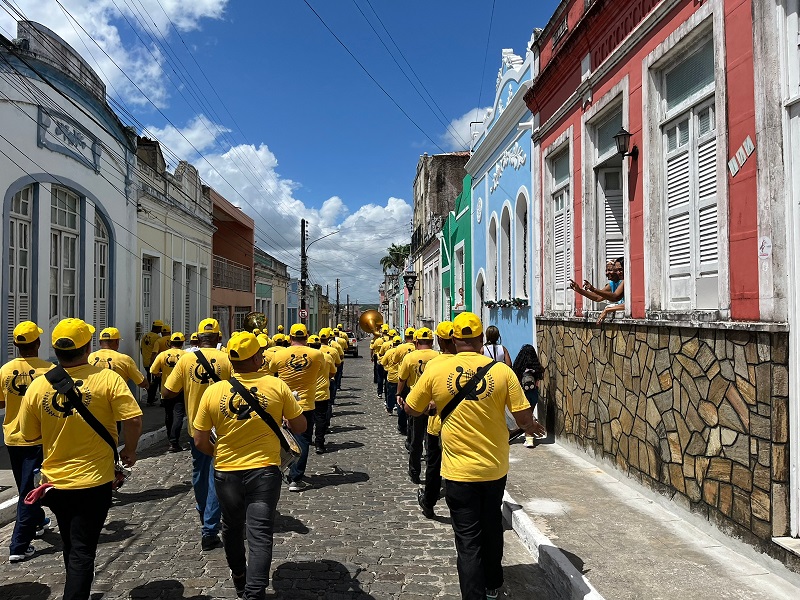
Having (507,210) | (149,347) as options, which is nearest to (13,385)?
(149,347)

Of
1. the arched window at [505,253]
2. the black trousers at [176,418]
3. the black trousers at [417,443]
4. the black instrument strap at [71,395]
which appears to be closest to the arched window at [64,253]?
the black trousers at [176,418]

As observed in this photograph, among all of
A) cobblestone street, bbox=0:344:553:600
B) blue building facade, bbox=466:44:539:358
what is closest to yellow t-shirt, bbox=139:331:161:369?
cobblestone street, bbox=0:344:553:600

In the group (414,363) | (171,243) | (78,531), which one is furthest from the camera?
(171,243)

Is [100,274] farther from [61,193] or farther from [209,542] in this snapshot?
[209,542]

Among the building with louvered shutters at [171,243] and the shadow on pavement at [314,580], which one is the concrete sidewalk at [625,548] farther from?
the building with louvered shutters at [171,243]

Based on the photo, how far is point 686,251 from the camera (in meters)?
5.54

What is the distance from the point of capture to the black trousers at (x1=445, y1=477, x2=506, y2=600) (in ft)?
11.9

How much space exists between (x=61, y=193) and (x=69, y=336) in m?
8.63

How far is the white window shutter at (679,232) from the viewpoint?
550 centimetres

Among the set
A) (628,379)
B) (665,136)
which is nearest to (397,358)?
(628,379)

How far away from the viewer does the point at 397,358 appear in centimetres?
1002

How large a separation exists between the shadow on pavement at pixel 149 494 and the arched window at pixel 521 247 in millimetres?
6783

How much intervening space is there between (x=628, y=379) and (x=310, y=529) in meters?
3.52

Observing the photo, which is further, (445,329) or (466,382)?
(445,329)
